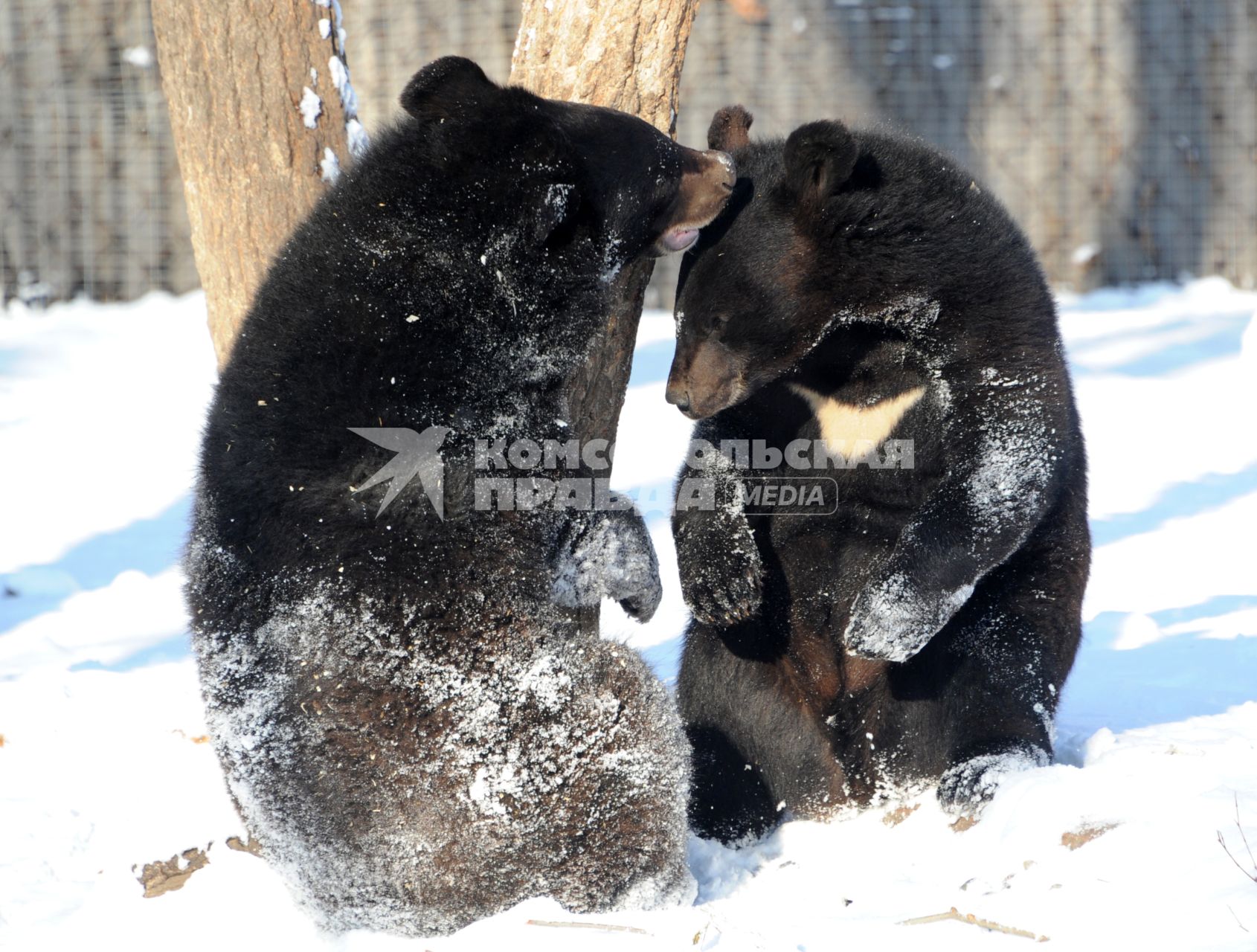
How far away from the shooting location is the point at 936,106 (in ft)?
34.2


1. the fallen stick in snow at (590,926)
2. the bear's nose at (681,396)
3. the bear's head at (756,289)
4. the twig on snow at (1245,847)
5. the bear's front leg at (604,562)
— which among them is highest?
the bear's head at (756,289)

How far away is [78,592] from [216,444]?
384 cm

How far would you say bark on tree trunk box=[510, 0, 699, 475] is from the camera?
124 inches

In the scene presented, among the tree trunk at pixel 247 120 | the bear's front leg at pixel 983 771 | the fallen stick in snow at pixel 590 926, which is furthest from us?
the tree trunk at pixel 247 120

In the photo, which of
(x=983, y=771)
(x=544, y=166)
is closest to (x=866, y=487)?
(x=983, y=771)

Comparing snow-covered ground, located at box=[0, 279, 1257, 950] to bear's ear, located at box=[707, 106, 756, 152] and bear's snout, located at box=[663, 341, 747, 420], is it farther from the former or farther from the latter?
bear's ear, located at box=[707, 106, 756, 152]

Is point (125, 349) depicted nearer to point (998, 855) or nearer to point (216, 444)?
point (216, 444)

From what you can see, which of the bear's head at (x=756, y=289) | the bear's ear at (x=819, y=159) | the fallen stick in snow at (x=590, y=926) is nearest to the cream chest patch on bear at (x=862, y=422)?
the bear's head at (x=756, y=289)

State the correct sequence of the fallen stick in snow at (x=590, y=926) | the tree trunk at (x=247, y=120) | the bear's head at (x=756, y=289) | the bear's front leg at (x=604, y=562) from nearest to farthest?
the fallen stick in snow at (x=590, y=926) < the bear's front leg at (x=604, y=562) < the bear's head at (x=756, y=289) < the tree trunk at (x=247, y=120)

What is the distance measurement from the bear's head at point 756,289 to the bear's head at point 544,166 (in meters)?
0.31

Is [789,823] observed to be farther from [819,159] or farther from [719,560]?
[819,159]

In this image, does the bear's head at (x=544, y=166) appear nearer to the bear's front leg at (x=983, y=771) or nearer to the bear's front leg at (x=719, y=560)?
the bear's front leg at (x=719, y=560)

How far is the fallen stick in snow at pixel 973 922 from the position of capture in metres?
2.32

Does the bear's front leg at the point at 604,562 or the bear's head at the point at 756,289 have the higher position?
the bear's head at the point at 756,289
